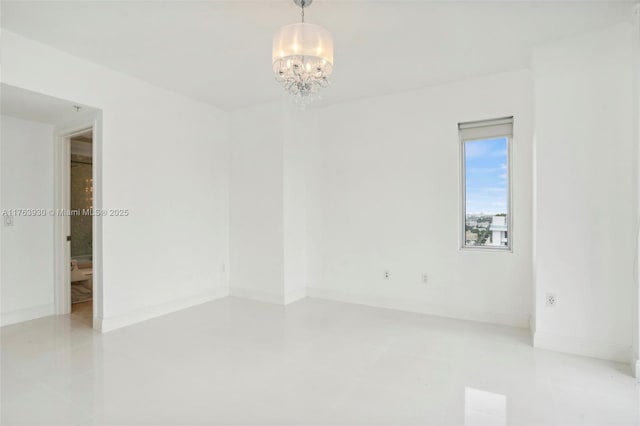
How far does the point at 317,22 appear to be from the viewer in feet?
8.25

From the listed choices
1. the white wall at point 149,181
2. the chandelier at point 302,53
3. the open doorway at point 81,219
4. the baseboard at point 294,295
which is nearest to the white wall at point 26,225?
the white wall at point 149,181

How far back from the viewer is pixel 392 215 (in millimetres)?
4059

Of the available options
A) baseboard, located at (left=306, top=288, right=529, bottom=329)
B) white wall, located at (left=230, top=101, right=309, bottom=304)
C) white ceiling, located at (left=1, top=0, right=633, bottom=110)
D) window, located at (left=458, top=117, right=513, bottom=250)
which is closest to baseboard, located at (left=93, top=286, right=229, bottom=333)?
white wall, located at (left=230, top=101, right=309, bottom=304)

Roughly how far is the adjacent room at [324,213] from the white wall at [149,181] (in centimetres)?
2

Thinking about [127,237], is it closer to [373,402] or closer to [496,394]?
[373,402]

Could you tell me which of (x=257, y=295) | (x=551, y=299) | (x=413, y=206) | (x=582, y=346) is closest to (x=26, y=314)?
(x=257, y=295)

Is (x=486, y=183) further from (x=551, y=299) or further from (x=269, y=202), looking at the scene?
(x=269, y=202)

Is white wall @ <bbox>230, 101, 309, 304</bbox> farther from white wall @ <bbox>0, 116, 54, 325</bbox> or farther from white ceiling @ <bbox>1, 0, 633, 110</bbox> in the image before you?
white wall @ <bbox>0, 116, 54, 325</bbox>

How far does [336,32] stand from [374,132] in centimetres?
168

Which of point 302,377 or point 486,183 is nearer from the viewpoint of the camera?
point 302,377

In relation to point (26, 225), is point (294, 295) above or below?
below

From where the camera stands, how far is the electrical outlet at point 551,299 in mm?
2777

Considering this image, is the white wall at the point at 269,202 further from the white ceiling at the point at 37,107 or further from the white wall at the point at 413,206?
the white ceiling at the point at 37,107

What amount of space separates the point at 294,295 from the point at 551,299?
2.85m
